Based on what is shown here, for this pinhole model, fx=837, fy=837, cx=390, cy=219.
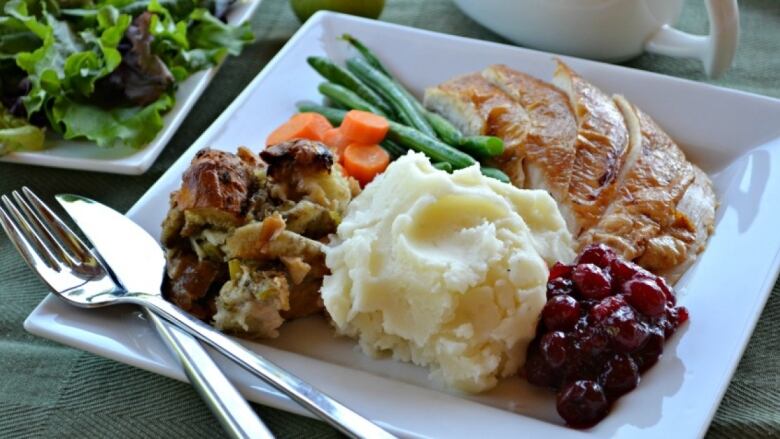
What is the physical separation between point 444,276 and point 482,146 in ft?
4.42

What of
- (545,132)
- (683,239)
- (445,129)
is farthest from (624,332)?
(445,129)

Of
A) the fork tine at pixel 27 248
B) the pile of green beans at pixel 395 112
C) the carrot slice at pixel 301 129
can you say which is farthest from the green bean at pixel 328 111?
the fork tine at pixel 27 248

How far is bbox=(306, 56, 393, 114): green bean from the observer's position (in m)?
4.88

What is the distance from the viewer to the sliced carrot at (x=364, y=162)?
437cm

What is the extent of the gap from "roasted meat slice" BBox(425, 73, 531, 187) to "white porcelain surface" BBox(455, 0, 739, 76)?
2.34 feet

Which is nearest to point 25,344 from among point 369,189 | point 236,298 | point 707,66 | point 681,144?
point 236,298

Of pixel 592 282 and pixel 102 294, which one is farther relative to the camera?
pixel 102 294

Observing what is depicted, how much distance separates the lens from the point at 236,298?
3316mm

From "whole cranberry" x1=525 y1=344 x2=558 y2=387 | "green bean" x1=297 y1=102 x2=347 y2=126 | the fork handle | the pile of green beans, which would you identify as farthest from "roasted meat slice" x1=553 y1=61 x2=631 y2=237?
the fork handle

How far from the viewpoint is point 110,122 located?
15.2 feet

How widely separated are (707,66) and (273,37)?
2.87 meters

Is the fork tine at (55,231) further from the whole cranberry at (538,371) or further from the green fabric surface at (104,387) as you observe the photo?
the whole cranberry at (538,371)

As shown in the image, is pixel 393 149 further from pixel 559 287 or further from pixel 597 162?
pixel 559 287

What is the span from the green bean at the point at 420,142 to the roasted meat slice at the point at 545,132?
227 millimetres
